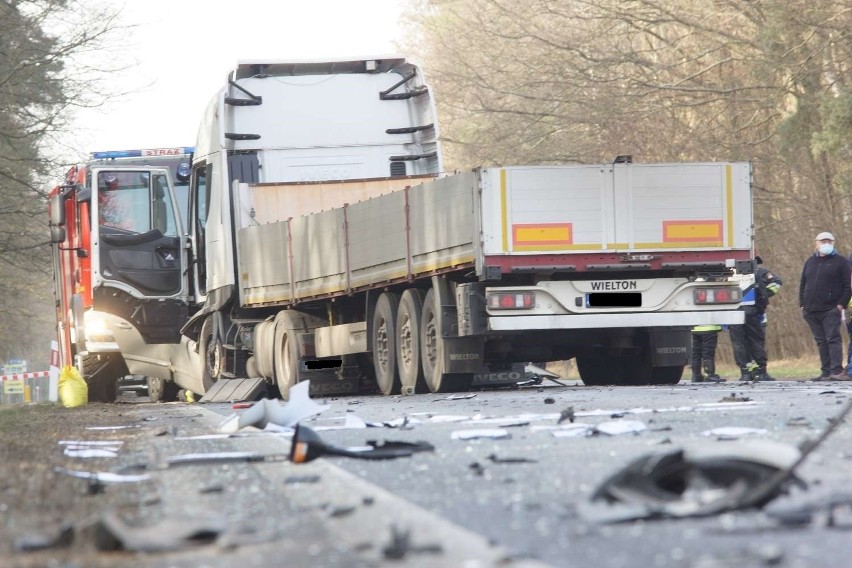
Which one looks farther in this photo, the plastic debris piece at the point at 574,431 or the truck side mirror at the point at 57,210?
the truck side mirror at the point at 57,210

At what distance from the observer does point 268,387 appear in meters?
20.0

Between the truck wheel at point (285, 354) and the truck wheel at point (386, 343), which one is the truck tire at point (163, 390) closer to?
the truck wheel at point (285, 354)

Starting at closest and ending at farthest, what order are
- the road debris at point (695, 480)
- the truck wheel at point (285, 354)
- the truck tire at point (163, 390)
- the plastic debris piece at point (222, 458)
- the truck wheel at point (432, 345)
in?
the road debris at point (695, 480)
the plastic debris piece at point (222, 458)
the truck wheel at point (432, 345)
the truck wheel at point (285, 354)
the truck tire at point (163, 390)

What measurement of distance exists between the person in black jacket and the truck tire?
9.26 meters

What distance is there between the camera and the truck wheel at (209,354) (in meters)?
19.9

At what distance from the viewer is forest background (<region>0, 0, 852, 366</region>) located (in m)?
24.6

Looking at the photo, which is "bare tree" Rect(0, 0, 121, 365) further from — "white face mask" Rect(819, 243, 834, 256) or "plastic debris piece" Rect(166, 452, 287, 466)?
"plastic debris piece" Rect(166, 452, 287, 466)

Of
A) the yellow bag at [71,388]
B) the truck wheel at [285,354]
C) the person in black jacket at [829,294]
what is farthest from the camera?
the yellow bag at [71,388]

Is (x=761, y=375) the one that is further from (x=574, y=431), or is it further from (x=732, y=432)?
(x=732, y=432)

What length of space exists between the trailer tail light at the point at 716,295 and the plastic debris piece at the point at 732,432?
287 inches

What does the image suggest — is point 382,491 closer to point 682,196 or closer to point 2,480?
point 2,480

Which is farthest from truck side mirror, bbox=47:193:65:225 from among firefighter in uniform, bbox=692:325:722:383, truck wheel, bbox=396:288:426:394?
firefighter in uniform, bbox=692:325:722:383

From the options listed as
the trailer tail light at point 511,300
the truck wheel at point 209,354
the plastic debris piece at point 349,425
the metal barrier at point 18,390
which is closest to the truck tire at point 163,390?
the truck wheel at point 209,354

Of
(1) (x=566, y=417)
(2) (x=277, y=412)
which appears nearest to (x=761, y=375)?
(1) (x=566, y=417)
